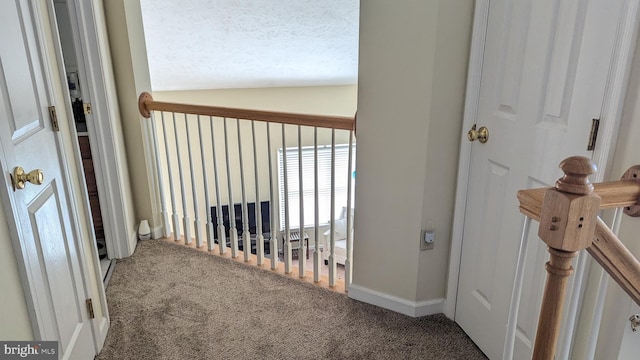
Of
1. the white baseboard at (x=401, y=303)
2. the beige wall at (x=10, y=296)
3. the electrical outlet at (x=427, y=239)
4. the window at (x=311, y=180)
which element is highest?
the beige wall at (x=10, y=296)

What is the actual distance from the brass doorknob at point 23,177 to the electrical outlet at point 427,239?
1502 mm

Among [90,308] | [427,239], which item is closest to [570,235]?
[427,239]

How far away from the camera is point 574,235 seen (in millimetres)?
804

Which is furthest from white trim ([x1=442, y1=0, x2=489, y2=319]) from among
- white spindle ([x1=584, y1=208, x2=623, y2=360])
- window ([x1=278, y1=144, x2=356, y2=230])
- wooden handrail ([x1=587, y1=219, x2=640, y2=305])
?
window ([x1=278, y1=144, x2=356, y2=230])

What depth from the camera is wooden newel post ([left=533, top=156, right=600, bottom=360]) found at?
78 cm

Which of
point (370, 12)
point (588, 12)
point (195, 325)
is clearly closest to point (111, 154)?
point (195, 325)

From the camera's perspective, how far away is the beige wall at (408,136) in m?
1.67

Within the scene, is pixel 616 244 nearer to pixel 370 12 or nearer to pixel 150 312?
pixel 370 12

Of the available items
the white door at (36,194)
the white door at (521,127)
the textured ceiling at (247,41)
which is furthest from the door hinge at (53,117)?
the textured ceiling at (247,41)

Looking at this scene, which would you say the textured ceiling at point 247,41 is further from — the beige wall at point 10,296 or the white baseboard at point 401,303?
the beige wall at point 10,296

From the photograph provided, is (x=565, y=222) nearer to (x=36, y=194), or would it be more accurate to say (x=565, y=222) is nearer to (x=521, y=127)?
(x=521, y=127)

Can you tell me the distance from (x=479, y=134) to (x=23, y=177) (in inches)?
63.3

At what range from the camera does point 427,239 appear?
1.91 metres

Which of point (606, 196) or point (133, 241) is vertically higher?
point (606, 196)
